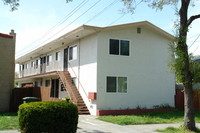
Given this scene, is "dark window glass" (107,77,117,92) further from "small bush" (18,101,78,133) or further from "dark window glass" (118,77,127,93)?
"small bush" (18,101,78,133)

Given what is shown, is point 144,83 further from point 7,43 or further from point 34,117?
point 34,117

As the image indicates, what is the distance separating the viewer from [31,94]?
66.8 ft

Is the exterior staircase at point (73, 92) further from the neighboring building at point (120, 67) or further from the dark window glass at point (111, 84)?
the dark window glass at point (111, 84)

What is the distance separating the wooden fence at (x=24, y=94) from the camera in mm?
18328

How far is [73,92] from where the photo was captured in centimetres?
1881

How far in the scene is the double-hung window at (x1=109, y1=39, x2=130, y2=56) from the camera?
1764 cm

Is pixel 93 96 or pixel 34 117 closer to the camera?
pixel 34 117

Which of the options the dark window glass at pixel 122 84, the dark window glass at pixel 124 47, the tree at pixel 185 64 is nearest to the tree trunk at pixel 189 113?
the tree at pixel 185 64

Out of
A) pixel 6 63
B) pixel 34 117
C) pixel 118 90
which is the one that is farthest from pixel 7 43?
pixel 34 117

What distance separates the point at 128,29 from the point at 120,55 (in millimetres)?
2067

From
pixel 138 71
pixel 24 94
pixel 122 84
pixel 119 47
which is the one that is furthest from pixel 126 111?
pixel 24 94

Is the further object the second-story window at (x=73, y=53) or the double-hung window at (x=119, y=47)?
the second-story window at (x=73, y=53)

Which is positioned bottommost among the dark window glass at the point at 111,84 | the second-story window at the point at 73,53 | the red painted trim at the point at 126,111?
the red painted trim at the point at 126,111

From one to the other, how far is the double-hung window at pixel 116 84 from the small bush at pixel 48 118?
9.43 meters
